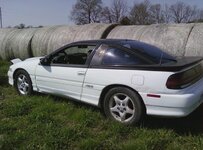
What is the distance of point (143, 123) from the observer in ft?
15.7

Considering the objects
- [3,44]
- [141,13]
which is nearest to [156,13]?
[141,13]

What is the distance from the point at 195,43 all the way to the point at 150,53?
289 centimetres

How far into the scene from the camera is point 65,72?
5.50 metres

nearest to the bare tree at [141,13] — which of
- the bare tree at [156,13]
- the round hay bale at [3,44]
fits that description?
the bare tree at [156,13]

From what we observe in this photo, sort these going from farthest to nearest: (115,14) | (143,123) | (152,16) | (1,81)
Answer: (115,14)
(152,16)
(1,81)
(143,123)

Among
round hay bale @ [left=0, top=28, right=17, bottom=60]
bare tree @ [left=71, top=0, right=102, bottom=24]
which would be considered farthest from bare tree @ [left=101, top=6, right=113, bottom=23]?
round hay bale @ [left=0, top=28, right=17, bottom=60]

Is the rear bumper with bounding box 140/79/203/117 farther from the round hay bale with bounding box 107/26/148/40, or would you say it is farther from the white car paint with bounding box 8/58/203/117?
→ the round hay bale with bounding box 107/26/148/40

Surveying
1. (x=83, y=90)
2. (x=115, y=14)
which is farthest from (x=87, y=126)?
(x=115, y=14)

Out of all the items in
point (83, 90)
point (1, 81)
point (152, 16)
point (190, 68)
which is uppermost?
point (190, 68)

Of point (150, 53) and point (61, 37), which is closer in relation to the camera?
point (150, 53)

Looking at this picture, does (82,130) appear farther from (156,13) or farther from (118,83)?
(156,13)

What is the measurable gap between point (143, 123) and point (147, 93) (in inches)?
24.8

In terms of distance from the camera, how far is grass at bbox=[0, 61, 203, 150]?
412cm

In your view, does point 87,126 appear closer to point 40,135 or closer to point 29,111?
point 40,135
